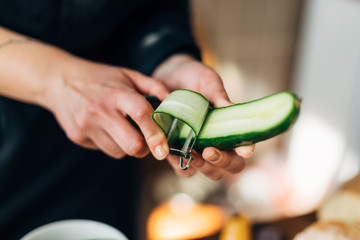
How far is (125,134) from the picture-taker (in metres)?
0.53

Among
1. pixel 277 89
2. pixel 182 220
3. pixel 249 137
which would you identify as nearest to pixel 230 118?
pixel 249 137

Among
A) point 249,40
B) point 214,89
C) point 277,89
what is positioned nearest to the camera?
point 214,89

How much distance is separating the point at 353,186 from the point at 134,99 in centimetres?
37

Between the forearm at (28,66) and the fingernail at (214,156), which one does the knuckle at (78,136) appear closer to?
the forearm at (28,66)

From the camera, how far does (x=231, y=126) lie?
0.48m

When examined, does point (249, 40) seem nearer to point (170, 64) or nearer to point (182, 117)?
point (170, 64)

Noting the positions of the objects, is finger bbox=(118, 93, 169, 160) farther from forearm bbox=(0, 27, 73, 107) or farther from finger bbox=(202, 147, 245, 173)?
forearm bbox=(0, 27, 73, 107)

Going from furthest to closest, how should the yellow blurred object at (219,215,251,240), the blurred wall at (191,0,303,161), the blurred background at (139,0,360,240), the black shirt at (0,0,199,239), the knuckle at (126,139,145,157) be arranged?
the blurred wall at (191,0,303,161) → the blurred background at (139,0,360,240) → the black shirt at (0,0,199,239) → the yellow blurred object at (219,215,251,240) → the knuckle at (126,139,145,157)

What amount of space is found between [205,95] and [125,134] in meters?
0.15

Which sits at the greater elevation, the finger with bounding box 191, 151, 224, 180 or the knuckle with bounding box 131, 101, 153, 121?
the knuckle with bounding box 131, 101, 153, 121

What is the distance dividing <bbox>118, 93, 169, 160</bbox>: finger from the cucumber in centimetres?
1

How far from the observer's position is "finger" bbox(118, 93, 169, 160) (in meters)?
0.48

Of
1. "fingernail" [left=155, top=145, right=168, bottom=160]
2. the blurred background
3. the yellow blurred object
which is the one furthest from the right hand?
the blurred background

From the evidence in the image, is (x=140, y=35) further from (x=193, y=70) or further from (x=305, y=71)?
(x=305, y=71)
